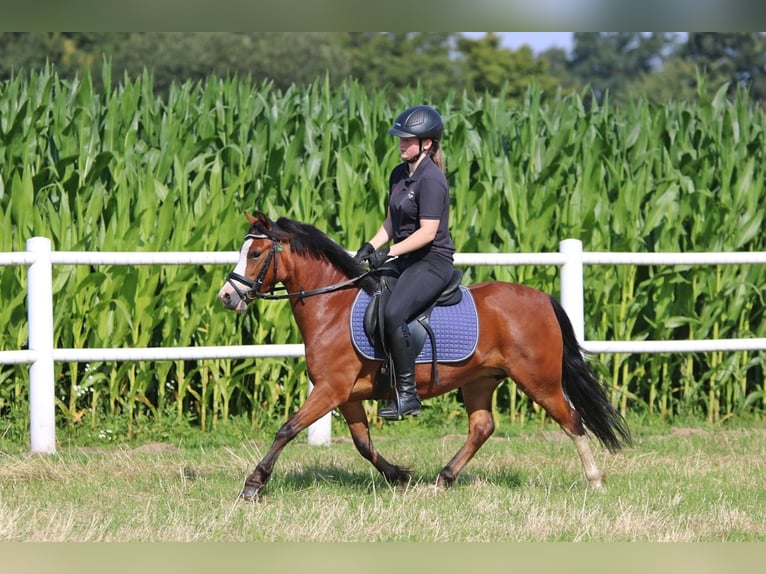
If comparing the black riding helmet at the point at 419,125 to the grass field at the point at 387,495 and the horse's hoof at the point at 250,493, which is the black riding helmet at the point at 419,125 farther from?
the horse's hoof at the point at 250,493

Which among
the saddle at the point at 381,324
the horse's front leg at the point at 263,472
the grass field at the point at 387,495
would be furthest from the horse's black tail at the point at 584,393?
the horse's front leg at the point at 263,472

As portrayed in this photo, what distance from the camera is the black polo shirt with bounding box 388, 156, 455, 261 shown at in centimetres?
630

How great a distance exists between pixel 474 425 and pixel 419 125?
2.09m

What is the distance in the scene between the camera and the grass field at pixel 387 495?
5785 millimetres

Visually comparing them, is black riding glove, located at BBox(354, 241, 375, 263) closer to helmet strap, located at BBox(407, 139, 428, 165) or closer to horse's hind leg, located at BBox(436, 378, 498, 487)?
helmet strap, located at BBox(407, 139, 428, 165)

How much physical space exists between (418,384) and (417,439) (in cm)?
252

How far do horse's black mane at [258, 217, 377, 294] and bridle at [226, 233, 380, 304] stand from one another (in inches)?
2.1

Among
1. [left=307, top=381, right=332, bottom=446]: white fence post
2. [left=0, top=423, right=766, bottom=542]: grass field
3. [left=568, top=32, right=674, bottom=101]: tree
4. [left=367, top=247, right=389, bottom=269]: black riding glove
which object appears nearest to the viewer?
[left=0, top=423, right=766, bottom=542]: grass field

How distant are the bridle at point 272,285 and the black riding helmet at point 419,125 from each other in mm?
905

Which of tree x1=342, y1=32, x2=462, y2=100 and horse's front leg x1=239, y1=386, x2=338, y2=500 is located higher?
tree x1=342, y1=32, x2=462, y2=100

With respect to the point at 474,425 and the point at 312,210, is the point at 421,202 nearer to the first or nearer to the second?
the point at 474,425

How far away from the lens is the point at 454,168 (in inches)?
396

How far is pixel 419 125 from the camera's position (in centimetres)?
630

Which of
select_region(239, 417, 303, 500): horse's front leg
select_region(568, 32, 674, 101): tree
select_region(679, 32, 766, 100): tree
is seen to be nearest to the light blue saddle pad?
select_region(239, 417, 303, 500): horse's front leg
